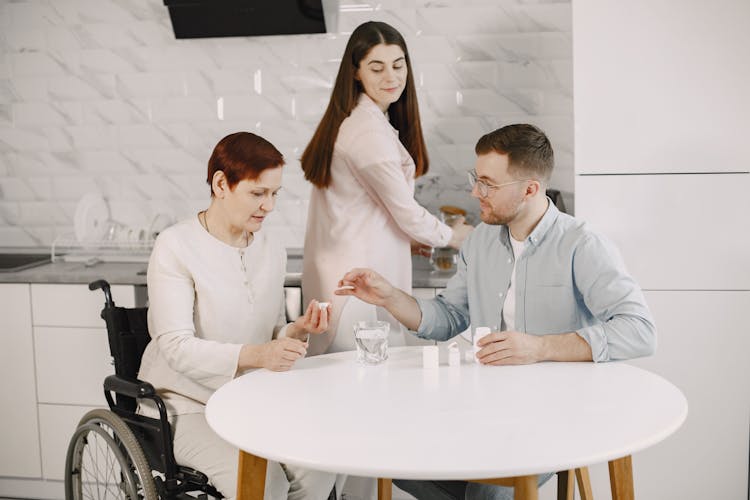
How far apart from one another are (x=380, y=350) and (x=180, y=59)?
2057 mm

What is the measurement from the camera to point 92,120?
393 centimetres

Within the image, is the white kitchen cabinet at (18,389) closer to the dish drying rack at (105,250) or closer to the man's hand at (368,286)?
the dish drying rack at (105,250)

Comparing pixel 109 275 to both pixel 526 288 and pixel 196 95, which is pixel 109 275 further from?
pixel 526 288

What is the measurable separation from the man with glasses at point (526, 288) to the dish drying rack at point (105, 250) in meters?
1.50

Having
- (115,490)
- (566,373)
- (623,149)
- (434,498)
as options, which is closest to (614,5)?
(623,149)

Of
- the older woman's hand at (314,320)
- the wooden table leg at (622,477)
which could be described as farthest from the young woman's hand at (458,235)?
the wooden table leg at (622,477)

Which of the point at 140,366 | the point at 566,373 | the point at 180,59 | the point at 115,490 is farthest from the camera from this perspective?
the point at 180,59

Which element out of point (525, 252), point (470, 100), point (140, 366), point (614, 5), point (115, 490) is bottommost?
point (115, 490)

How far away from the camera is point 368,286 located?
2.47 meters

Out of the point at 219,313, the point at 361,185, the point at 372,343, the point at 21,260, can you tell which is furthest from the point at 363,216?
the point at 21,260

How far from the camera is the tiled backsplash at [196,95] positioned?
12.0ft

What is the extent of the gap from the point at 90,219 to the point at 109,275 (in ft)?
1.78

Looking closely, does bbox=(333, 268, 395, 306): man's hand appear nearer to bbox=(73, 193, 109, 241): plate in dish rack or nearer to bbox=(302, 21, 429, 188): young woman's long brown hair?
bbox=(302, 21, 429, 188): young woman's long brown hair

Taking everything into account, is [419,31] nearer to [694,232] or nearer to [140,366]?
[694,232]
